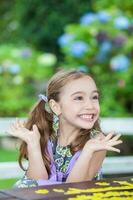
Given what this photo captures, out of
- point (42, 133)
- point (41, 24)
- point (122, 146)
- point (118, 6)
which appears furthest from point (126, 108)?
point (42, 133)

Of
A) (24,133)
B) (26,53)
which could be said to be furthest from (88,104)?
(26,53)

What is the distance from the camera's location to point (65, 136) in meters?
3.65

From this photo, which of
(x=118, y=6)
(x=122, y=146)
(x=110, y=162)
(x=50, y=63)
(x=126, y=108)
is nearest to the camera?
(x=110, y=162)

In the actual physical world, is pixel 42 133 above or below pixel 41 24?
below

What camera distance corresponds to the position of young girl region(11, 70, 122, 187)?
136 inches

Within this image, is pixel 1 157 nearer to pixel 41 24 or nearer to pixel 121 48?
pixel 121 48

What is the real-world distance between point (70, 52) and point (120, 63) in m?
0.78

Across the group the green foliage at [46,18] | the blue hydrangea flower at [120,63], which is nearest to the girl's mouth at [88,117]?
the blue hydrangea flower at [120,63]

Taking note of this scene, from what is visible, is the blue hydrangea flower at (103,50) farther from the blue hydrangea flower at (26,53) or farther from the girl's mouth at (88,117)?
the girl's mouth at (88,117)

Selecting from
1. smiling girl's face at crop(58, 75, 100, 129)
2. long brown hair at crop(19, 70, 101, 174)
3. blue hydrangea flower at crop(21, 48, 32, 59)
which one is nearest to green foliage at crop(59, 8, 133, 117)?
blue hydrangea flower at crop(21, 48, 32, 59)

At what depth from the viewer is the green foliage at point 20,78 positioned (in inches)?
384

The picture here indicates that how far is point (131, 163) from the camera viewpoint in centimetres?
654

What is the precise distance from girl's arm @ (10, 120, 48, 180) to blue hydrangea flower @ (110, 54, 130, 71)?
15.8ft

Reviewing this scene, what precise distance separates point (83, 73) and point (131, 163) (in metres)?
3.01
